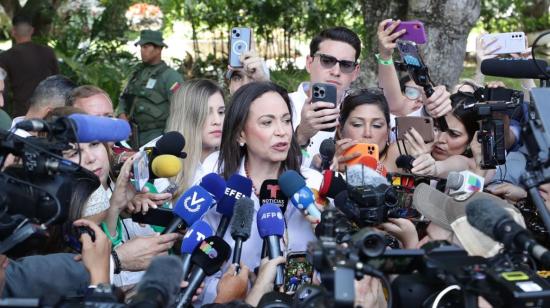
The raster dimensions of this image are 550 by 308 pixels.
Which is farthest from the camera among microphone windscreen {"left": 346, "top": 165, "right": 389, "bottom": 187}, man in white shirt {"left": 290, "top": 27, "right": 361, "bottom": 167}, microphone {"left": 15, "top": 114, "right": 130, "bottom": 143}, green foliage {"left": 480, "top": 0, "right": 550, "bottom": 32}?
green foliage {"left": 480, "top": 0, "right": 550, "bottom": 32}

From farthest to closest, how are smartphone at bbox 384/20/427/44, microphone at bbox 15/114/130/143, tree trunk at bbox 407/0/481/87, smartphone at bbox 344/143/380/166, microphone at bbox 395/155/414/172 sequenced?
tree trunk at bbox 407/0/481/87, smartphone at bbox 384/20/427/44, microphone at bbox 395/155/414/172, smartphone at bbox 344/143/380/166, microphone at bbox 15/114/130/143

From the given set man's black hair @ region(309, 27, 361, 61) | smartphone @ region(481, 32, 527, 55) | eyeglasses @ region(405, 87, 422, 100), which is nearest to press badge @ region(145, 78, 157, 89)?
man's black hair @ region(309, 27, 361, 61)

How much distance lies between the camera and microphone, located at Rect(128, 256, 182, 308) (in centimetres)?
245

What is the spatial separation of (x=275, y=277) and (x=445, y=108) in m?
2.10

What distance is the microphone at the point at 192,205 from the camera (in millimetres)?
3889

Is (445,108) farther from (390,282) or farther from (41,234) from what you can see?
(41,234)

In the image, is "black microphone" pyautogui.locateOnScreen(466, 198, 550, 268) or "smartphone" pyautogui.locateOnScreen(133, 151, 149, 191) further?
"smartphone" pyautogui.locateOnScreen(133, 151, 149, 191)

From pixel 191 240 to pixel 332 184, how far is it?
0.86m

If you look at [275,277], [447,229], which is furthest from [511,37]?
[275,277]

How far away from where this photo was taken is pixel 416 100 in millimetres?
6332

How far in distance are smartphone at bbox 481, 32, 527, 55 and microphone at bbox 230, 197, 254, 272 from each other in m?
2.73

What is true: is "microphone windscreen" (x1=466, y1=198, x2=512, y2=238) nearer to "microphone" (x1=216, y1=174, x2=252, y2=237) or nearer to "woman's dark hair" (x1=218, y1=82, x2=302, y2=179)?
"microphone" (x1=216, y1=174, x2=252, y2=237)

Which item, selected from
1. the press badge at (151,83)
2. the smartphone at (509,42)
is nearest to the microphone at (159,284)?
the smartphone at (509,42)

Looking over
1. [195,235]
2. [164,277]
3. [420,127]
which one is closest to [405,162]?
[420,127]
